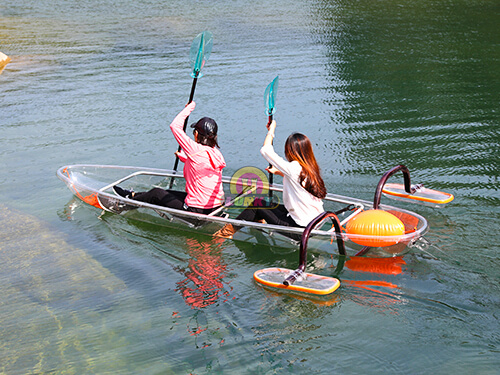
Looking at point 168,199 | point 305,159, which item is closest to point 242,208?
point 168,199

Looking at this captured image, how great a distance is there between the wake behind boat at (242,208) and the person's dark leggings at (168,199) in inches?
4.3

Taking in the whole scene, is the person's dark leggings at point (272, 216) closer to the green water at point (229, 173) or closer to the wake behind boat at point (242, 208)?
the wake behind boat at point (242, 208)

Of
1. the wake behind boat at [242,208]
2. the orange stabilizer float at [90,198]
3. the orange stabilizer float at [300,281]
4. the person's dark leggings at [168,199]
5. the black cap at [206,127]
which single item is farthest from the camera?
the orange stabilizer float at [90,198]

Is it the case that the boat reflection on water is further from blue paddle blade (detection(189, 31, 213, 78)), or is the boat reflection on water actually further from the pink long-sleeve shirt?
blue paddle blade (detection(189, 31, 213, 78))

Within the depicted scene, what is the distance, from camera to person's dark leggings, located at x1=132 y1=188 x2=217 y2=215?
6855 mm

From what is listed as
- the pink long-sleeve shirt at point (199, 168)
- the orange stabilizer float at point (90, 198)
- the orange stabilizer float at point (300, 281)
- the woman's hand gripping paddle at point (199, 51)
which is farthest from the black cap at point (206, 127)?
the orange stabilizer float at point (90, 198)

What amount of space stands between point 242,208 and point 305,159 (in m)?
1.54

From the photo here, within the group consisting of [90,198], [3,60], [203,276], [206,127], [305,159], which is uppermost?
[3,60]

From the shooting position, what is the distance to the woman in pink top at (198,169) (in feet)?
21.5

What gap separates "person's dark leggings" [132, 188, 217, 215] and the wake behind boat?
4.3 inches

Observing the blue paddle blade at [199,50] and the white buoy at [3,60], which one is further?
the white buoy at [3,60]

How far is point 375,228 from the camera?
5.68m

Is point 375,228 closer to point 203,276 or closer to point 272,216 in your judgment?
point 272,216

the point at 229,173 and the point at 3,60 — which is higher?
the point at 3,60
